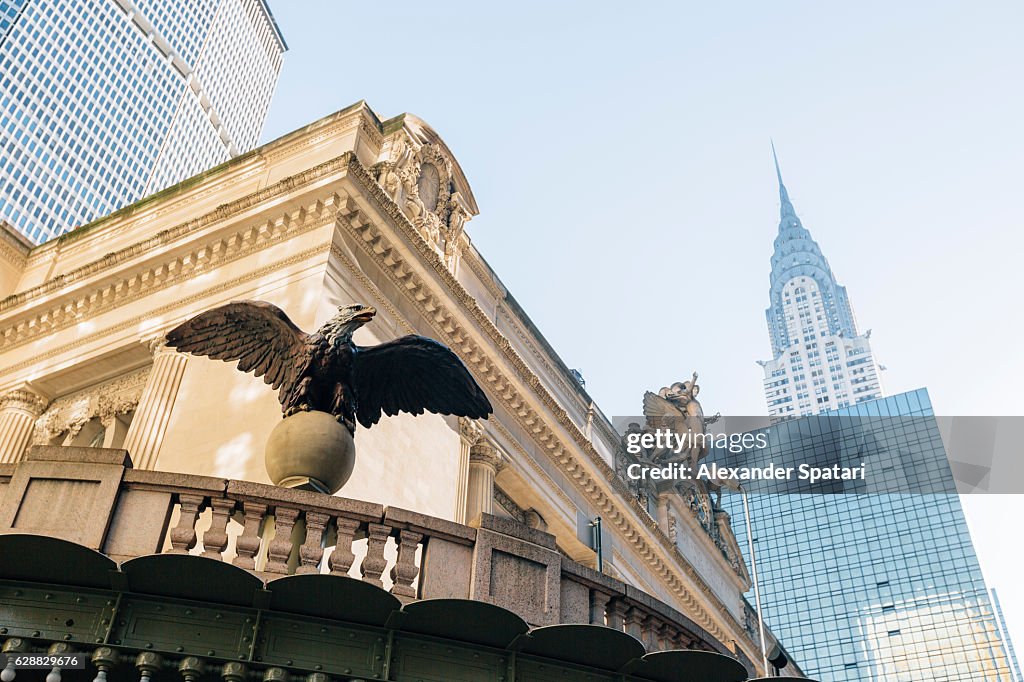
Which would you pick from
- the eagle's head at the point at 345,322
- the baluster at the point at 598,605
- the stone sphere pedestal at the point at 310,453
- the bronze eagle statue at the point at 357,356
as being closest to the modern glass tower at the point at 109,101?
the bronze eagle statue at the point at 357,356

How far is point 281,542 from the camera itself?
24.1ft

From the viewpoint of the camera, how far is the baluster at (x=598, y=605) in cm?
833

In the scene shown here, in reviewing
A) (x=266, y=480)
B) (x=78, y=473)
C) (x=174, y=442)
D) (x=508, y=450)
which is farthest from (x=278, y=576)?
(x=508, y=450)

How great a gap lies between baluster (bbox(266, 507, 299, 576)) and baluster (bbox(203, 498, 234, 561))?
35 centimetres

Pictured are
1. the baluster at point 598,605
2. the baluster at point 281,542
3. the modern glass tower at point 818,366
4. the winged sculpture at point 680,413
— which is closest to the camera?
the baluster at point 281,542

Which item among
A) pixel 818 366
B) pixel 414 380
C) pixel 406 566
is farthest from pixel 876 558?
pixel 406 566

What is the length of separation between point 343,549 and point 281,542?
1.56 ft

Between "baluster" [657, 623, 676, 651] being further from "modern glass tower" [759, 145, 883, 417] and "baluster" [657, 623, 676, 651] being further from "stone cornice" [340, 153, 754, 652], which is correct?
"modern glass tower" [759, 145, 883, 417]

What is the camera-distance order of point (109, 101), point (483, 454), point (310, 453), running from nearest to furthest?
1. point (310, 453)
2. point (483, 454)
3. point (109, 101)

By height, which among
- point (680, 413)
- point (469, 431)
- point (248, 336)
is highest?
point (680, 413)

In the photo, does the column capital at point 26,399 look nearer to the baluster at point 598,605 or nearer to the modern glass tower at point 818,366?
the baluster at point 598,605

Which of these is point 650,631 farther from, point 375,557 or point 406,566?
point 375,557

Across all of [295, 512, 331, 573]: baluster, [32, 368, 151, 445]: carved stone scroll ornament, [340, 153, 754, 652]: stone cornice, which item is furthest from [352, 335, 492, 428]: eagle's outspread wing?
[32, 368, 151, 445]: carved stone scroll ornament

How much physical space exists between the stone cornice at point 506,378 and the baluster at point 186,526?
45.8ft
